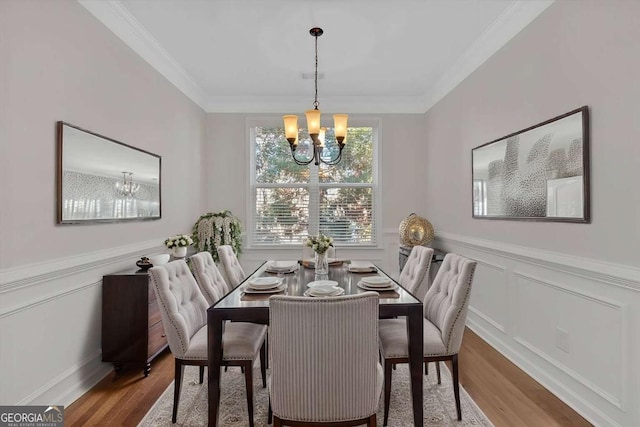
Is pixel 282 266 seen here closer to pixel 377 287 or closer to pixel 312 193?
pixel 377 287

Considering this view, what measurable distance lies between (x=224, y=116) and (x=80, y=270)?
10.2ft

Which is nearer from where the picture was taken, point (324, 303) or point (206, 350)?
point (324, 303)

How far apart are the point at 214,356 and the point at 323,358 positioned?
71 cm

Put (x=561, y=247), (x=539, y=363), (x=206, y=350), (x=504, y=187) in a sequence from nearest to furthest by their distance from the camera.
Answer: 1. (x=206, y=350)
2. (x=561, y=247)
3. (x=539, y=363)
4. (x=504, y=187)

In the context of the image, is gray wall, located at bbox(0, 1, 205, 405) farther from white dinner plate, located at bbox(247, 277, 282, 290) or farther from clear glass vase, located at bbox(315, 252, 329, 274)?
clear glass vase, located at bbox(315, 252, 329, 274)

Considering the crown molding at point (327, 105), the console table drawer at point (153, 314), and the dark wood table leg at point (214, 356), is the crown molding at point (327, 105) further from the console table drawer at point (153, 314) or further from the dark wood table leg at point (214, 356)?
the dark wood table leg at point (214, 356)

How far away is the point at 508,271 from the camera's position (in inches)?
120

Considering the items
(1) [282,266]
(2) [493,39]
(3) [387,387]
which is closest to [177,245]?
(1) [282,266]

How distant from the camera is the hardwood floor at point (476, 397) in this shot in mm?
2154

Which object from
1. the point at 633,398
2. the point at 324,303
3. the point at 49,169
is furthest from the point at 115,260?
the point at 633,398

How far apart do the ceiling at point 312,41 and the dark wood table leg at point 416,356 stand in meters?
2.26

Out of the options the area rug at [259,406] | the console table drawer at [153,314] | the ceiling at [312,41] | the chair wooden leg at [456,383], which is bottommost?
the area rug at [259,406]

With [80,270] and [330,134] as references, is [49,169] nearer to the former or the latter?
[80,270]

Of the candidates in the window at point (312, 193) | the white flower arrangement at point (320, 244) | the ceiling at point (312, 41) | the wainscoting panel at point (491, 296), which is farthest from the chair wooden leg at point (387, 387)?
the window at point (312, 193)
